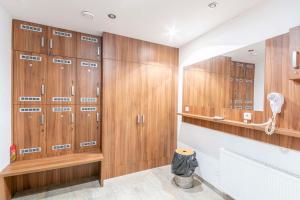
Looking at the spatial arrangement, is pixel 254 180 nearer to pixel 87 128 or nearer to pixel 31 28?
pixel 87 128

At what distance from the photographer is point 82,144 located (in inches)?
105

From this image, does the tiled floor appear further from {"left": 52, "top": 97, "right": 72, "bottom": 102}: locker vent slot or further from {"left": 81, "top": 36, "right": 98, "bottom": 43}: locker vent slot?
{"left": 81, "top": 36, "right": 98, "bottom": 43}: locker vent slot

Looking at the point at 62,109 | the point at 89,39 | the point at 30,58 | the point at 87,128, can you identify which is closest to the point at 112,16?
the point at 89,39

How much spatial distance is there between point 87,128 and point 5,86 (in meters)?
1.26

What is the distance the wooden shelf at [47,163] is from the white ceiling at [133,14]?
207 centimetres

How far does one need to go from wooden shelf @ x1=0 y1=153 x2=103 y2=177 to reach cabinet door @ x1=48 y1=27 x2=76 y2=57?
1.66 metres

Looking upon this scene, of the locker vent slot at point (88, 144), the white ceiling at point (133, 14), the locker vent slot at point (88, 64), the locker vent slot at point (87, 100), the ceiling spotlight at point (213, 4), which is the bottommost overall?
the locker vent slot at point (88, 144)

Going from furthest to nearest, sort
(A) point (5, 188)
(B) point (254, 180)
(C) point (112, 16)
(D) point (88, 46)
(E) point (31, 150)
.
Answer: (D) point (88, 46), (E) point (31, 150), (C) point (112, 16), (A) point (5, 188), (B) point (254, 180)

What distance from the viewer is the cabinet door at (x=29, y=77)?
221 cm

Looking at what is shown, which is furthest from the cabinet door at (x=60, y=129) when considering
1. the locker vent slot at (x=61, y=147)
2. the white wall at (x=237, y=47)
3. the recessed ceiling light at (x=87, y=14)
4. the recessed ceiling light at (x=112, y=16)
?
the white wall at (x=237, y=47)

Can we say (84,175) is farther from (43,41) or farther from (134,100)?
(43,41)

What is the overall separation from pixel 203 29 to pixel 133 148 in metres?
2.40

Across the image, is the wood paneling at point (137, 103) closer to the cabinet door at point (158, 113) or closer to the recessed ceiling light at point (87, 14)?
the cabinet door at point (158, 113)

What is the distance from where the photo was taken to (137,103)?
9.43 feet
